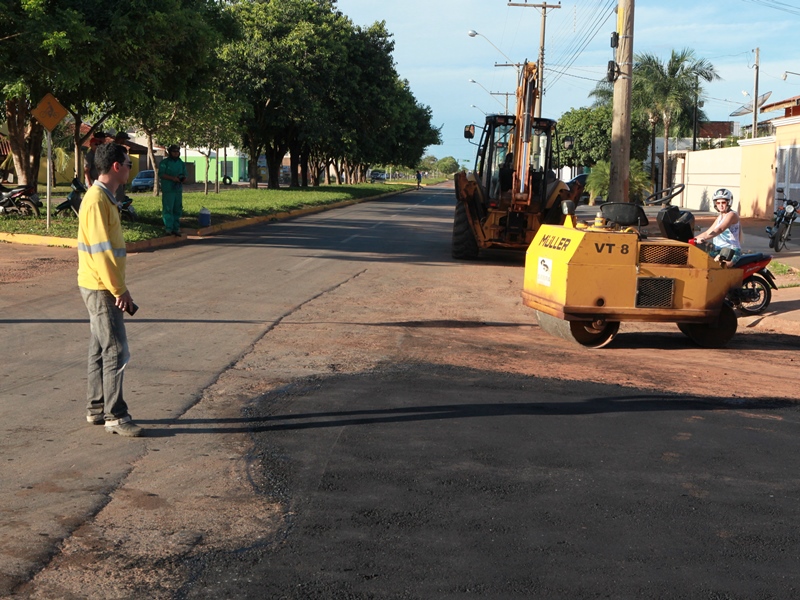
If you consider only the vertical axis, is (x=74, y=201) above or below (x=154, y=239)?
above

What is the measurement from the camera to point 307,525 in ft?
15.3

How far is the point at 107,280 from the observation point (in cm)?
606

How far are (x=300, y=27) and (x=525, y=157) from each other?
32.5 meters

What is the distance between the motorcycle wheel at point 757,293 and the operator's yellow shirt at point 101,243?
29.5 ft

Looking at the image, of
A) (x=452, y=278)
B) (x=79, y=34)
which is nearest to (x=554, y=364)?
(x=452, y=278)

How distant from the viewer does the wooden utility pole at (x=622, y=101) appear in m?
19.4

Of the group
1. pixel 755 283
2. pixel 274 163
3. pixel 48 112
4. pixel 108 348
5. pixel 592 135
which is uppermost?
pixel 592 135

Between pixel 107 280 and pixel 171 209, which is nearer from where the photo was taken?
pixel 107 280

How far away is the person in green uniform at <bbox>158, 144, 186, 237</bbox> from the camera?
65.0 feet

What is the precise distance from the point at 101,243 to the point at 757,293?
30.5 ft

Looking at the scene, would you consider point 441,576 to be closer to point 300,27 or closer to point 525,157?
point 525,157

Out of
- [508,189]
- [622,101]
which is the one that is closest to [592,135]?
[622,101]

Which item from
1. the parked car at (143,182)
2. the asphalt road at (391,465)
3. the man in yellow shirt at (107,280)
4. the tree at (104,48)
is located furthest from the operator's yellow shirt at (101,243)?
the parked car at (143,182)

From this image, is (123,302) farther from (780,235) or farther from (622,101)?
(780,235)
